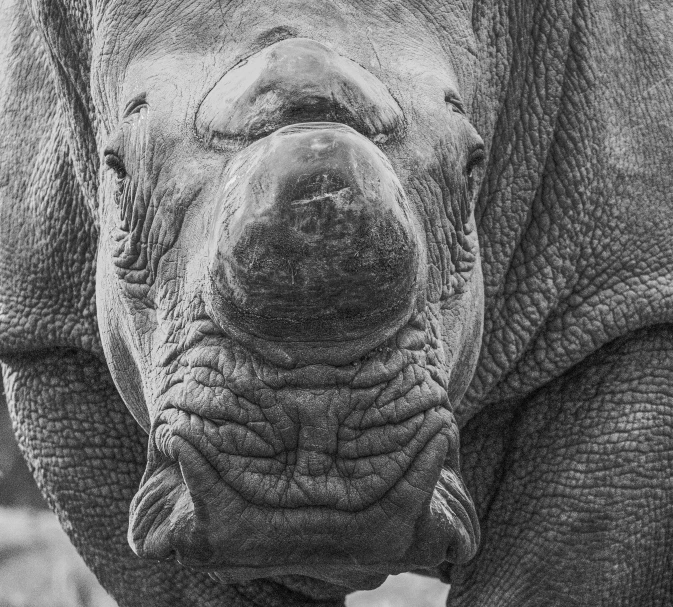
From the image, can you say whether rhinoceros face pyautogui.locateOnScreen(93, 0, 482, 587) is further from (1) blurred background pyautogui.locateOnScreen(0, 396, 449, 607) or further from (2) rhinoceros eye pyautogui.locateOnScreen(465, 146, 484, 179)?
(1) blurred background pyautogui.locateOnScreen(0, 396, 449, 607)

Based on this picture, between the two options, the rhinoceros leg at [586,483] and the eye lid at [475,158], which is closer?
the eye lid at [475,158]

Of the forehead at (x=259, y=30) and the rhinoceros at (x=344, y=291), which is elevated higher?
the forehead at (x=259, y=30)

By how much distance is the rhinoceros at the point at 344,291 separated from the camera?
11.2ft

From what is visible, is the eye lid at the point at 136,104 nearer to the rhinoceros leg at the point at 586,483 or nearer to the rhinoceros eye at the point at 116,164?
the rhinoceros eye at the point at 116,164

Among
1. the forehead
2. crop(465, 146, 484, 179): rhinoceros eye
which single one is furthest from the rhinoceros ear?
crop(465, 146, 484, 179): rhinoceros eye

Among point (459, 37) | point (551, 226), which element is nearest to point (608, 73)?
point (551, 226)

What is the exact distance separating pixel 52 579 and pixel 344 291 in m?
6.65

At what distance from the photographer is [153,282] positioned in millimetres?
3855

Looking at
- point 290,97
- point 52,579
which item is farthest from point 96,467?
point 52,579

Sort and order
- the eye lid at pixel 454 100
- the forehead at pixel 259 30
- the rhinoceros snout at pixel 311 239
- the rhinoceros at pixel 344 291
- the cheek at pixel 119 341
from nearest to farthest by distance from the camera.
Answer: the rhinoceros snout at pixel 311 239
the rhinoceros at pixel 344 291
the forehead at pixel 259 30
the eye lid at pixel 454 100
the cheek at pixel 119 341

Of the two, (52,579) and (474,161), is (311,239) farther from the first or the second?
(52,579)

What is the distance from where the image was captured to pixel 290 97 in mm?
3422

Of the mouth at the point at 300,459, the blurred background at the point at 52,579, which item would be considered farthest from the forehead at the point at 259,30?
the blurred background at the point at 52,579

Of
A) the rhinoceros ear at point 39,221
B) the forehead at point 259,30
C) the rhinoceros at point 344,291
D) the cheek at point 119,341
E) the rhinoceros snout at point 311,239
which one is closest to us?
the rhinoceros snout at point 311,239
